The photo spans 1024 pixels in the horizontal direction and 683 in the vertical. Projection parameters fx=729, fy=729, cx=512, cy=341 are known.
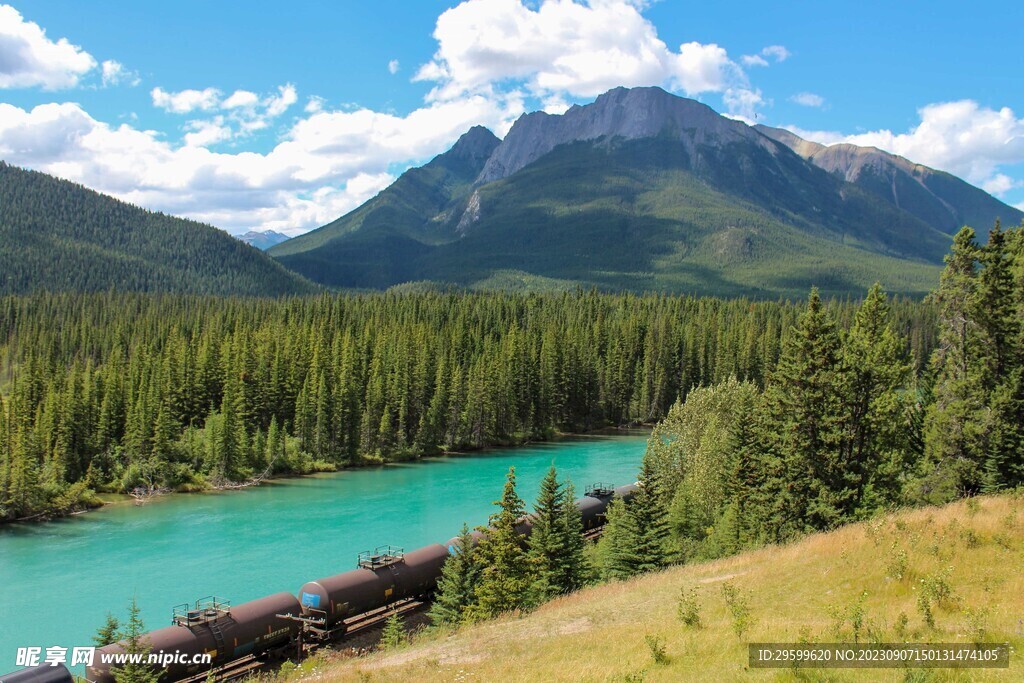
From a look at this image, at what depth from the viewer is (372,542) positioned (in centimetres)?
5681

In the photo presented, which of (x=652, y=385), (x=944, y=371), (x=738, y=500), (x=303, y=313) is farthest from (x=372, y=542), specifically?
(x=303, y=313)

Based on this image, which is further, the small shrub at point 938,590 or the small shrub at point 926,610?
the small shrub at point 938,590

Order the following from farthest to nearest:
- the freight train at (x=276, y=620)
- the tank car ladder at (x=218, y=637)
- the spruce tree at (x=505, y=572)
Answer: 1. the spruce tree at (x=505, y=572)
2. the tank car ladder at (x=218, y=637)
3. the freight train at (x=276, y=620)

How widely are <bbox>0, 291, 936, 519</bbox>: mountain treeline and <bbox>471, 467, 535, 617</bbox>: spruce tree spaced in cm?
5079

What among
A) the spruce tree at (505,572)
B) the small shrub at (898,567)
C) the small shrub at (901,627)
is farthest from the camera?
the spruce tree at (505,572)

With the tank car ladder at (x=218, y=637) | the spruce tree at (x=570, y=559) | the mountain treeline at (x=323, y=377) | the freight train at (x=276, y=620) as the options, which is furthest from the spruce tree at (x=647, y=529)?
the mountain treeline at (x=323, y=377)

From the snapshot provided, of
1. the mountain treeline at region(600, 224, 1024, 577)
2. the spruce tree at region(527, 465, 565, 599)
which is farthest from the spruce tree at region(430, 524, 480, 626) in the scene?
the mountain treeline at region(600, 224, 1024, 577)

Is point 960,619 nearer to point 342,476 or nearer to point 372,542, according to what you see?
point 372,542

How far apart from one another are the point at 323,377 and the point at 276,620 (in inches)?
2467

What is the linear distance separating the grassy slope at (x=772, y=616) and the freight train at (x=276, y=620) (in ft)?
27.5

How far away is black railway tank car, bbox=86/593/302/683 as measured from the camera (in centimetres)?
2883

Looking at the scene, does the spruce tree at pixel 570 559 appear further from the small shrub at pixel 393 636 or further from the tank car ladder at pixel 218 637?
the tank car ladder at pixel 218 637

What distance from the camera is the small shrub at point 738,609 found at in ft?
55.5

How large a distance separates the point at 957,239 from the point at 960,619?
83.3 ft
